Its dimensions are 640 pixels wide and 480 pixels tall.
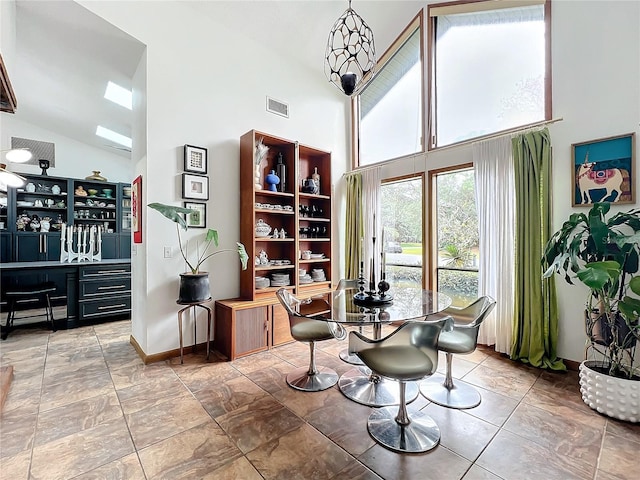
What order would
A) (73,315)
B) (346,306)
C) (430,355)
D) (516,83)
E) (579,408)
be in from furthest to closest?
1. (73,315)
2. (516,83)
3. (346,306)
4. (579,408)
5. (430,355)

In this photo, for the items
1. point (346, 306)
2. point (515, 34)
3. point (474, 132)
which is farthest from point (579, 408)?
point (515, 34)

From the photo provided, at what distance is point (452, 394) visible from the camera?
7.81 feet

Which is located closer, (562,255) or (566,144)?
(562,255)

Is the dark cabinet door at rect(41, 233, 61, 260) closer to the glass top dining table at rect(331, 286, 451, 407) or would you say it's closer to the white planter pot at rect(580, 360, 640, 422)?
the glass top dining table at rect(331, 286, 451, 407)

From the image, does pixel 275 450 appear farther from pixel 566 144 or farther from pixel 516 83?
pixel 516 83

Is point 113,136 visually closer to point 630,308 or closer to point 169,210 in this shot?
point 169,210

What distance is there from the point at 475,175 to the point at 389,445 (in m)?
2.88

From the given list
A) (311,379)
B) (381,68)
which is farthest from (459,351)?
(381,68)

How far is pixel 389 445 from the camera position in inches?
70.1

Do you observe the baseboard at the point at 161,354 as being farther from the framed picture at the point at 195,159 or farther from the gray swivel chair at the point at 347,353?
the framed picture at the point at 195,159

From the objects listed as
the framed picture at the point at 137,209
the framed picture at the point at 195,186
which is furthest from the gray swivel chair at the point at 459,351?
the framed picture at the point at 137,209

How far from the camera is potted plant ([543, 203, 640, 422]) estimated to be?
2.01 m

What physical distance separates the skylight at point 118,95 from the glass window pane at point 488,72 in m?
4.35

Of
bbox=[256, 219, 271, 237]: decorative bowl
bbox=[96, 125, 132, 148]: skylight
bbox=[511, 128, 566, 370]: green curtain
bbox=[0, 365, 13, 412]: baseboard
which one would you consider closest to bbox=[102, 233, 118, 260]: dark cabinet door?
bbox=[96, 125, 132, 148]: skylight
